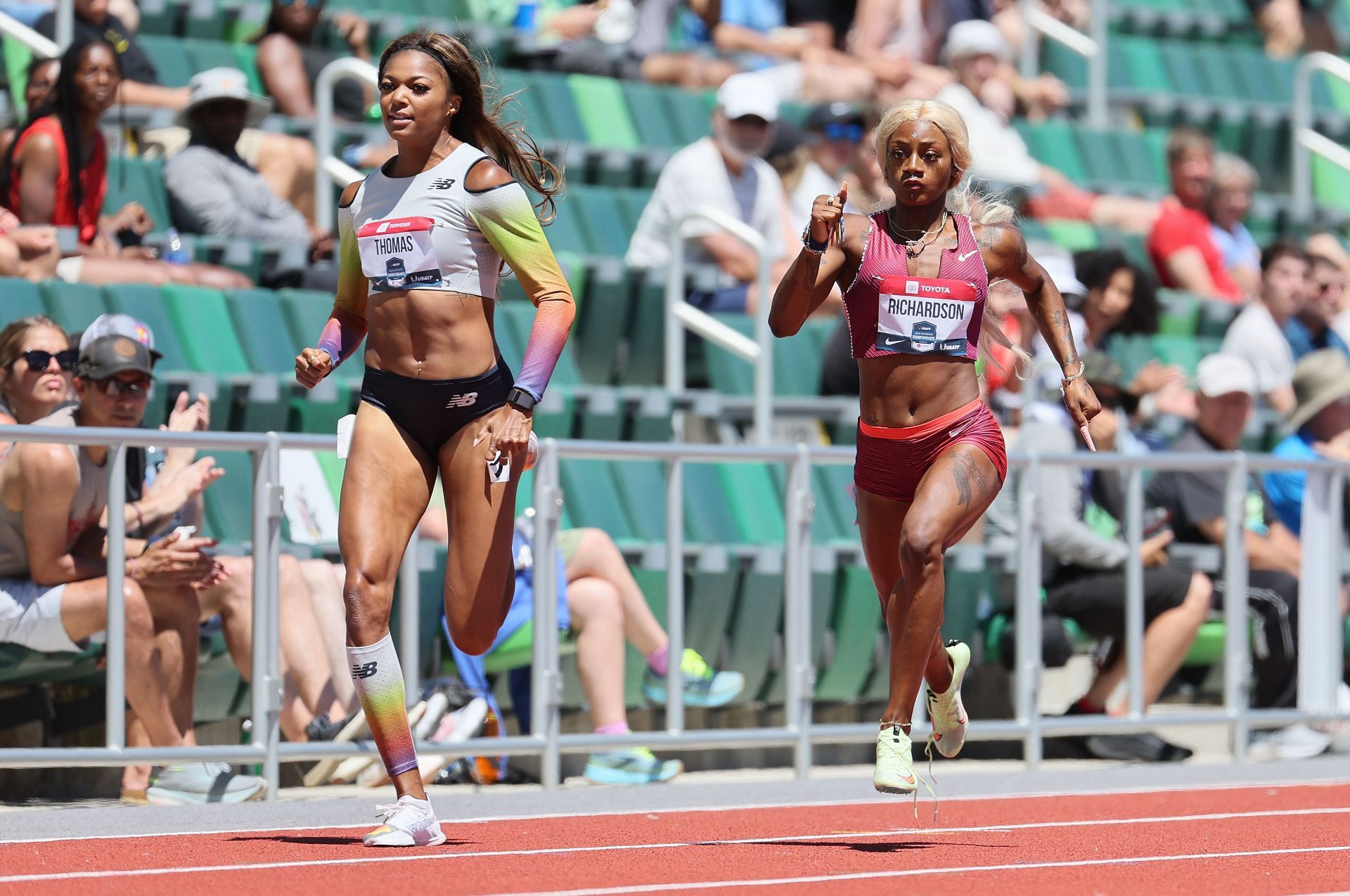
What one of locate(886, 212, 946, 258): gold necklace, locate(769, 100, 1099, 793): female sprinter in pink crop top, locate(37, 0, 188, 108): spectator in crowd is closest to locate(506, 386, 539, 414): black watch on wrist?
locate(769, 100, 1099, 793): female sprinter in pink crop top

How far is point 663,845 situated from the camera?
20.7ft

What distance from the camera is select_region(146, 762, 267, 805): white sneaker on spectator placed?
749 cm

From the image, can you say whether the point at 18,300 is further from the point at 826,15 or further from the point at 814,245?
the point at 826,15

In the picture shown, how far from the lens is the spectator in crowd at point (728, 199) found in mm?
11586

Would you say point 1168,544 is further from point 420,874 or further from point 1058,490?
point 420,874

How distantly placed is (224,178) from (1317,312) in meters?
6.36

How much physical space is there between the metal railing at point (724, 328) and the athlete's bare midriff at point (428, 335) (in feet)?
14.2

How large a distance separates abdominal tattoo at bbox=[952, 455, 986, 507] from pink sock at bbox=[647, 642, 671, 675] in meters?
2.35

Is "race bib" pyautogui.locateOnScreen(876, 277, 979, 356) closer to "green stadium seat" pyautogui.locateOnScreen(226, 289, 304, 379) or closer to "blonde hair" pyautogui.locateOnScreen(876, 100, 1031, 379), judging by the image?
"blonde hair" pyautogui.locateOnScreen(876, 100, 1031, 379)

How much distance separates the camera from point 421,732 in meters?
7.82

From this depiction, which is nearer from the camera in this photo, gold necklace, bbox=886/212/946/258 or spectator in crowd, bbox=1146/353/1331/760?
gold necklace, bbox=886/212/946/258

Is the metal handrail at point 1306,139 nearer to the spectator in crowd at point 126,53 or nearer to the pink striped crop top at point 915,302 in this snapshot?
the spectator in crowd at point 126,53

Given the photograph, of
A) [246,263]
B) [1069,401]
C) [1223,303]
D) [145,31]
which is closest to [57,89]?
[246,263]

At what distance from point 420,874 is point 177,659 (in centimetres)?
230
